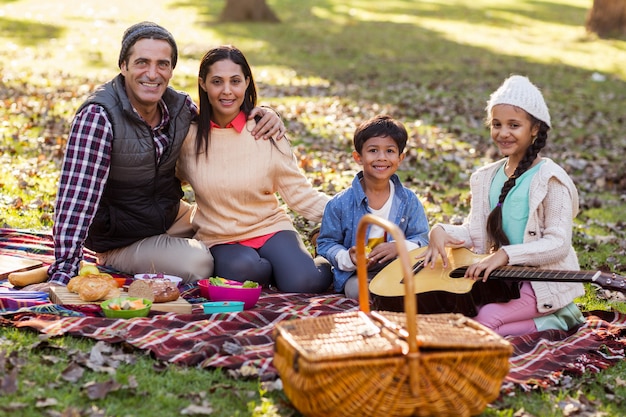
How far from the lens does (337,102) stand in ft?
43.9

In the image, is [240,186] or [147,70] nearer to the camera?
[147,70]

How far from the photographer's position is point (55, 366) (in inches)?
162

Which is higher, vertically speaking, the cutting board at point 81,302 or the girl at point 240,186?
the girl at point 240,186

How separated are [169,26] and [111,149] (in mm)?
17990

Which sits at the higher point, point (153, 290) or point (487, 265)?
point (487, 265)

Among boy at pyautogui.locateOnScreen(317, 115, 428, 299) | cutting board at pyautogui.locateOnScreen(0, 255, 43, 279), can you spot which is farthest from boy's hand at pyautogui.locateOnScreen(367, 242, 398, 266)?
cutting board at pyautogui.locateOnScreen(0, 255, 43, 279)

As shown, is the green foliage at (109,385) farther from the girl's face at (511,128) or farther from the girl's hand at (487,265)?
the girl's face at (511,128)

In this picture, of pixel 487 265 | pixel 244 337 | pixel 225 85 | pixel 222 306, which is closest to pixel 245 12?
pixel 225 85

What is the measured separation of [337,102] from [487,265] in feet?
29.0

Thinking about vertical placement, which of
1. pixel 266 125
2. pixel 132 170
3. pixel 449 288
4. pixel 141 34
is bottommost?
pixel 449 288

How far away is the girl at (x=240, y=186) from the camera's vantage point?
562 cm

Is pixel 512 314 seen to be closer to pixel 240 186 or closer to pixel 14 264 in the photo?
pixel 240 186

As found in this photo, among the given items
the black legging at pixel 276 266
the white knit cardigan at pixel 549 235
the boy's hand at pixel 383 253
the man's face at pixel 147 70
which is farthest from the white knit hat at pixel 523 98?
the man's face at pixel 147 70

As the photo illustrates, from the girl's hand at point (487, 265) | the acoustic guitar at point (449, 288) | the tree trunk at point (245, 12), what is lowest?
the acoustic guitar at point (449, 288)
